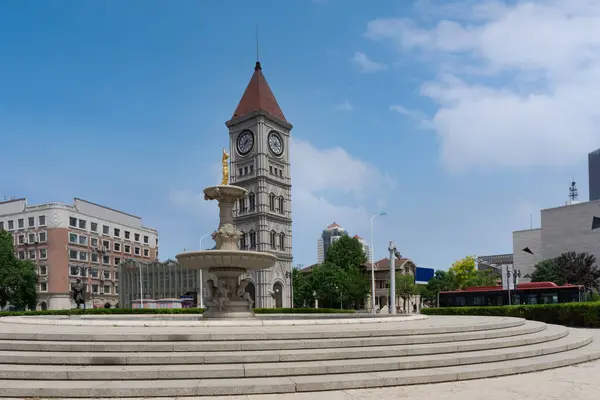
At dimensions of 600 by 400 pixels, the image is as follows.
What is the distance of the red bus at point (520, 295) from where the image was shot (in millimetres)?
31062

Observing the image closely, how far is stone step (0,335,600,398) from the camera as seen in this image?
8.96m

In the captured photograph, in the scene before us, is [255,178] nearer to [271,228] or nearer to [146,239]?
[271,228]

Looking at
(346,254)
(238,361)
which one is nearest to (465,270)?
(346,254)

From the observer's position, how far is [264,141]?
278 feet

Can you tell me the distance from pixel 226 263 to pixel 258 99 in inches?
2756

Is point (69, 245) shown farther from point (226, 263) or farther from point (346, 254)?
point (226, 263)

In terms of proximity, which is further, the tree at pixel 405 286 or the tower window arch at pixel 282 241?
the tree at pixel 405 286

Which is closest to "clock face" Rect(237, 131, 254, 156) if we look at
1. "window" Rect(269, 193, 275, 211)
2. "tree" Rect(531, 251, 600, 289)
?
"window" Rect(269, 193, 275, 211)

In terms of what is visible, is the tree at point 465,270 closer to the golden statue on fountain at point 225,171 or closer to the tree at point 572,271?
the tree at point 572,271

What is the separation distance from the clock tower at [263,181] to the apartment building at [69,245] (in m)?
21.2

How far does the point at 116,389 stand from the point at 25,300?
59772mm

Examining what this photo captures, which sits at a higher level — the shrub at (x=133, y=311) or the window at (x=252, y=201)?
the window at (x=252, y=201)

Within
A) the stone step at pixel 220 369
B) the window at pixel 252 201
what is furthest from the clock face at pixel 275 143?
the stone step at pixel 220 369

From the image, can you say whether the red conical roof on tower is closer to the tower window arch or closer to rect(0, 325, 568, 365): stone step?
the tower window arch
